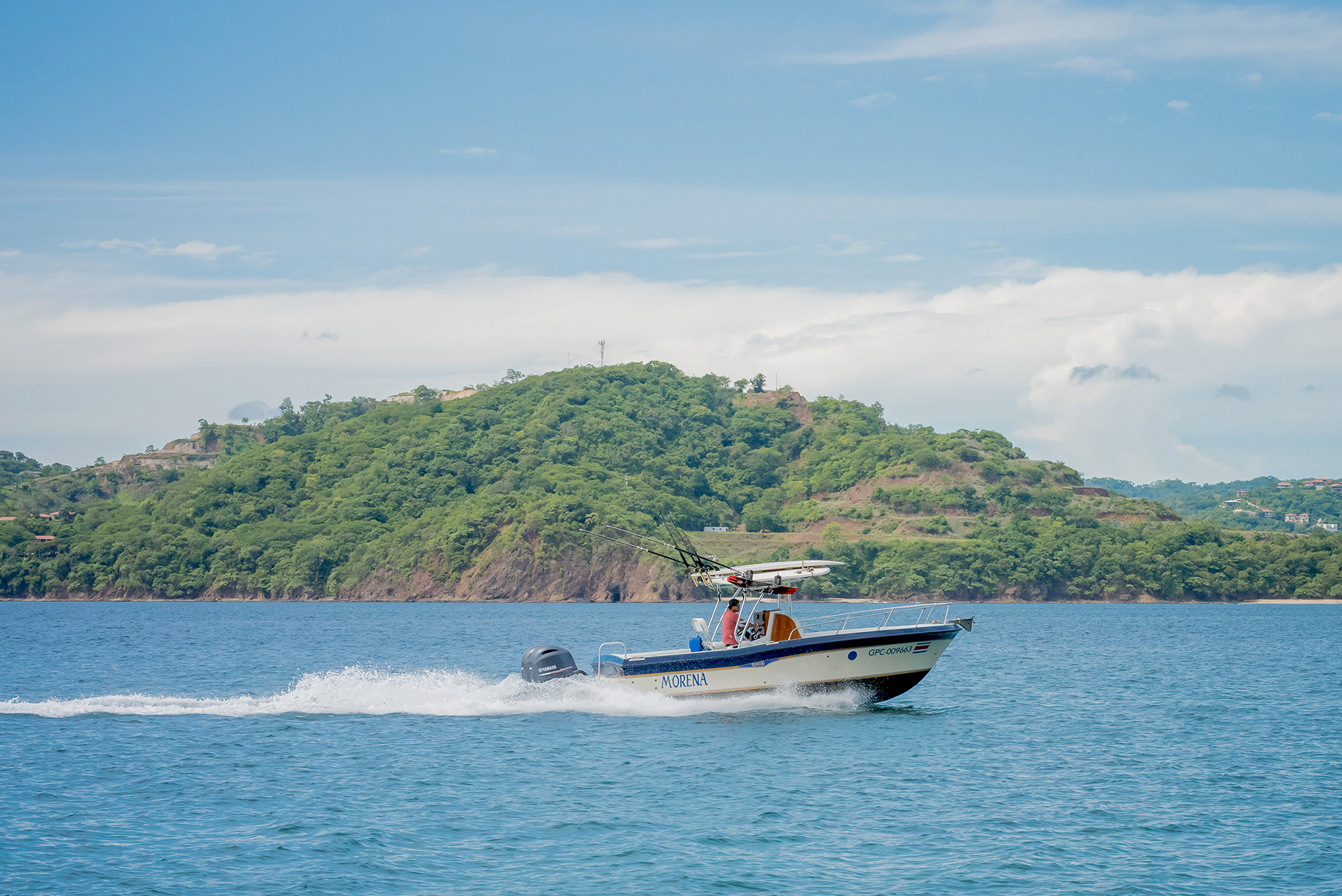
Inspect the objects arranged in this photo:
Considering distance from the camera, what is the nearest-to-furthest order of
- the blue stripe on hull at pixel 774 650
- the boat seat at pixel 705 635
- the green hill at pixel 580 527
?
the blue stripe on hull at pixel 774 650
the boat seat at pixel 705 635
the green hill at pixel 580 527

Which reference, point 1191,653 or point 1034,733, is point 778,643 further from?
point 1191,653

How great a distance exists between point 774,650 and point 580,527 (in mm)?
107142

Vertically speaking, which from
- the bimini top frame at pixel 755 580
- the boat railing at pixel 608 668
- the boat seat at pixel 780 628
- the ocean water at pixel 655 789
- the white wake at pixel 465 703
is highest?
the bimini top frame at pixel 755 580

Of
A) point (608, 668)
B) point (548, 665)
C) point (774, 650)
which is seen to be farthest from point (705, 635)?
point (548, 665)

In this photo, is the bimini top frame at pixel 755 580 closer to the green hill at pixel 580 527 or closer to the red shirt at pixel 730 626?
the red shirt at pixel 730 626

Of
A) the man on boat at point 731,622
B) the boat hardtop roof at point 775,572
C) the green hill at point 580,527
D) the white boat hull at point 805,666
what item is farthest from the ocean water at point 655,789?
the green hill at point 580,527

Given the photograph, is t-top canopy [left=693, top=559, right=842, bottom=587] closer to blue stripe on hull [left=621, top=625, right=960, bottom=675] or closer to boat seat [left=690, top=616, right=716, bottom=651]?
boat seat [left=690, top=616, right=716, bottom=651]

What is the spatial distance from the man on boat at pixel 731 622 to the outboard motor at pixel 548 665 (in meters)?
3.51

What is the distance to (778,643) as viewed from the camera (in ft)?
85.5

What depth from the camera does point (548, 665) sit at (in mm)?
27609

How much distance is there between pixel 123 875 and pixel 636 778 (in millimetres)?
8608

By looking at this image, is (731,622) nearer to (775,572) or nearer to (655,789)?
(775,572)

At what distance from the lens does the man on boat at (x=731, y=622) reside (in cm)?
2669

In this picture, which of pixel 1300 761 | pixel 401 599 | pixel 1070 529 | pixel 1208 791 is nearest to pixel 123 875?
pixel 1208 791
